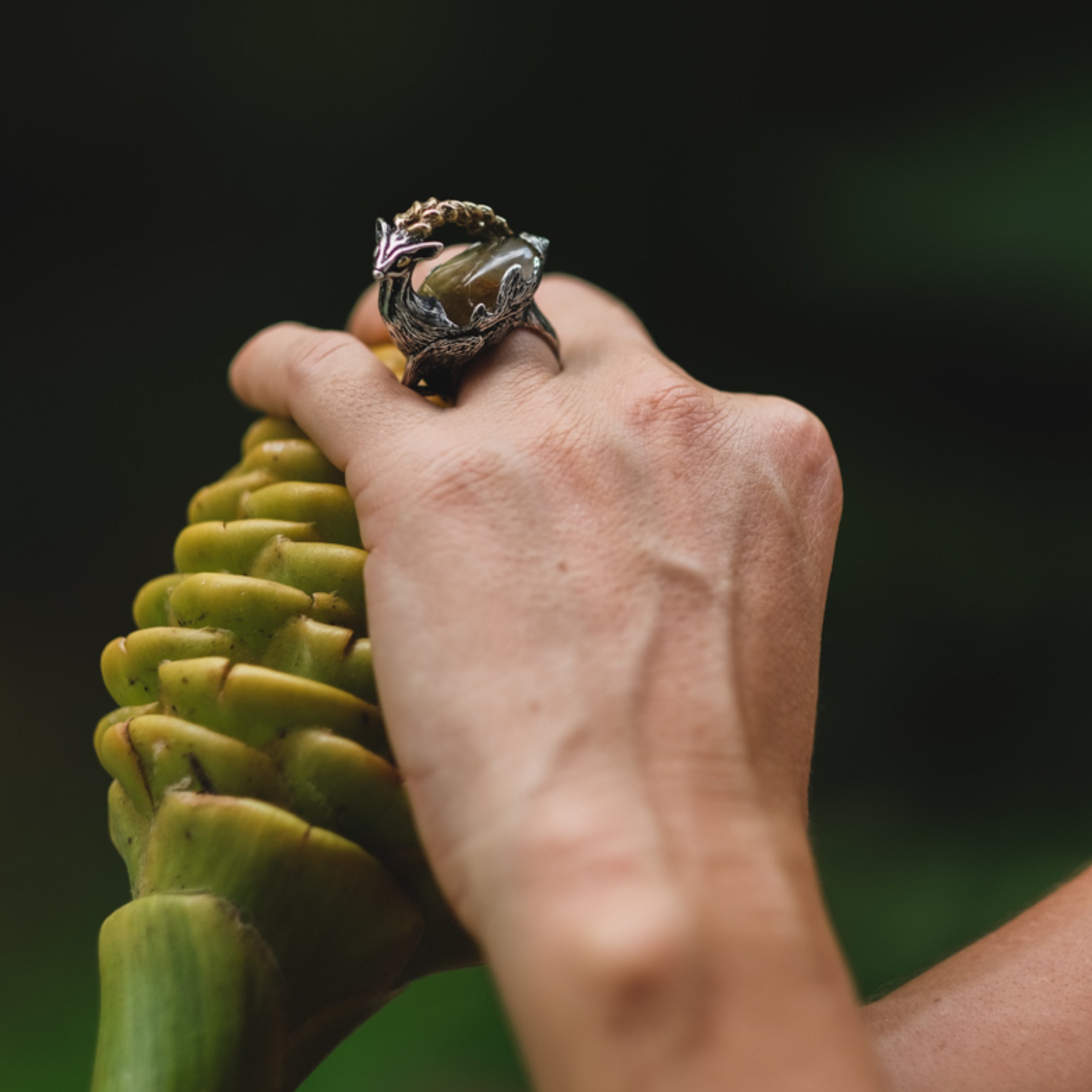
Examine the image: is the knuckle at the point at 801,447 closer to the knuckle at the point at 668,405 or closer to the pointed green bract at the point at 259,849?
the knuckle at the point at 668,405

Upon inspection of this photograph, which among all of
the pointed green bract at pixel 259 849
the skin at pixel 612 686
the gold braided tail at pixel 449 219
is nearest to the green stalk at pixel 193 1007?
the pointed green bract at pixel 259 849

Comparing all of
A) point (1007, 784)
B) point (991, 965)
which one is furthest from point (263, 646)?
point (1007, 784)

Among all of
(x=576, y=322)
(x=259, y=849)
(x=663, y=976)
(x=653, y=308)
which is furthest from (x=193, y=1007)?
(x=653, y=308)

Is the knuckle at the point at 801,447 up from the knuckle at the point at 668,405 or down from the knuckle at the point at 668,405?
down

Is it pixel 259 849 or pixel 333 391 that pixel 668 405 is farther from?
pixel 259 849

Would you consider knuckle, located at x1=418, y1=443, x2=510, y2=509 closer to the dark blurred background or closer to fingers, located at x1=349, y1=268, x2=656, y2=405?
fingers, located at x1=349, y1=268, x2=656, y2=405

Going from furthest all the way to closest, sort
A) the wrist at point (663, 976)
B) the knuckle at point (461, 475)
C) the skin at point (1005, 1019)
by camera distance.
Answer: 1. the skin at point (1005, 1019)
2. the knuckle at point (461, 475)
3. the wrist at point (663, 976)

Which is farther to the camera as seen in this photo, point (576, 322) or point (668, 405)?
point (576, 322)
